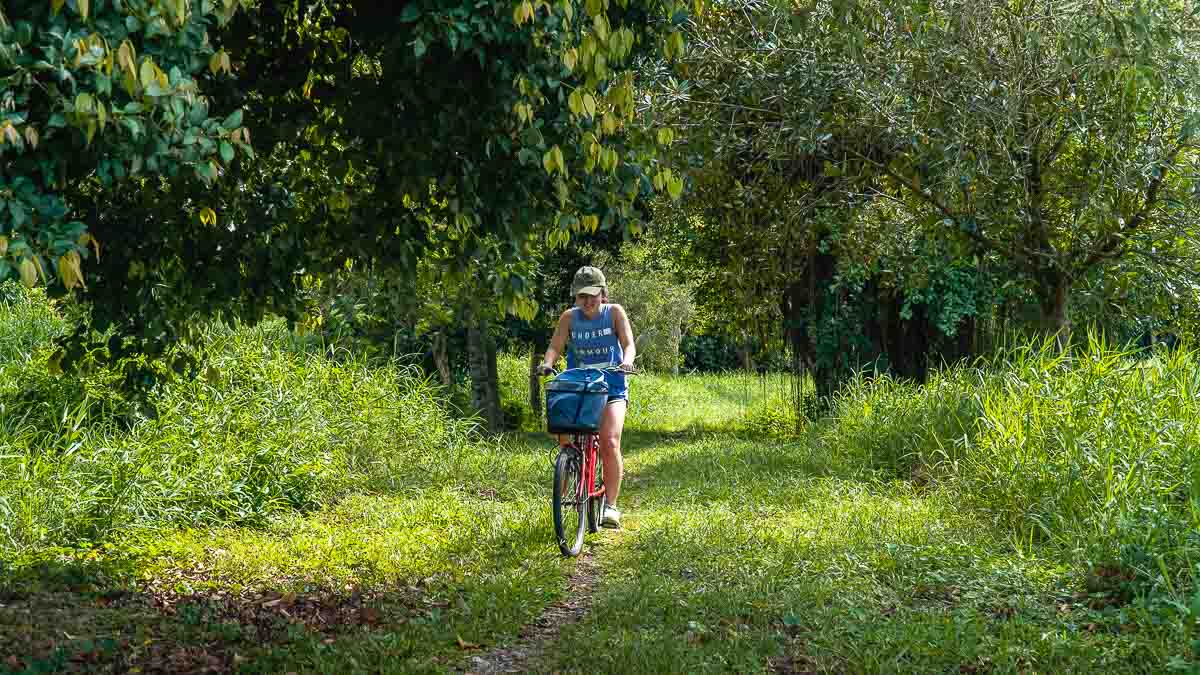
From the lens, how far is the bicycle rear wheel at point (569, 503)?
6.91 meters

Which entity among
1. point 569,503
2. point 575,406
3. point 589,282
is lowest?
point 569,503

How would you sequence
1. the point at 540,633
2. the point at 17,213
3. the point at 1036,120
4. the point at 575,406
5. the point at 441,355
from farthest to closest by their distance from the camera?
the point at 441,355 → the point at 1036,120 → the point at 575,406 → the point at 540,633 → the point at 17,213

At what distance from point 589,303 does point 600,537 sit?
177cm

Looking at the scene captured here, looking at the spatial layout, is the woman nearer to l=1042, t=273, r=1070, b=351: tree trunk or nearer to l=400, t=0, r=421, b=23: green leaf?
l=400, t=0, r=421, b=23: green leaf

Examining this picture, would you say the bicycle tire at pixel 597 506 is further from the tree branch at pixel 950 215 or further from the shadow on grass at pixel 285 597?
the tree branch at pixel 950 215

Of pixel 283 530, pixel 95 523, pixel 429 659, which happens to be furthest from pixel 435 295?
pixel 429 659

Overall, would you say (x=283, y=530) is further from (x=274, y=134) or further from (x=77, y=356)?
(x=274, y=134)

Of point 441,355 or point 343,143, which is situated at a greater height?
point 343,143

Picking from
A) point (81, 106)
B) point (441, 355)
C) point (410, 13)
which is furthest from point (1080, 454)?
point (441, 355)

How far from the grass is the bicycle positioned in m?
0.21

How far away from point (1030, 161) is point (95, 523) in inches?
313

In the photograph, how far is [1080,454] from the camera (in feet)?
22.7

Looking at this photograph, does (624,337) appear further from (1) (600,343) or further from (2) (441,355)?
(2) (441,355)

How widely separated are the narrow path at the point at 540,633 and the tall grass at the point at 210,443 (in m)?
2.11
